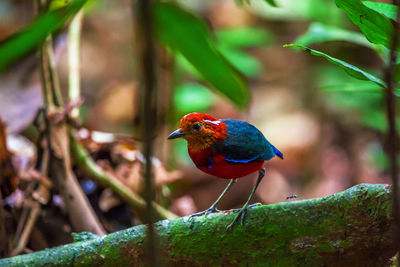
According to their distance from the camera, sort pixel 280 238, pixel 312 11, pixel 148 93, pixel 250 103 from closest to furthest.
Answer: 1. pixel 148 93
2. pixel 280 238
3. pixel 250 103
4. pixel 312 11

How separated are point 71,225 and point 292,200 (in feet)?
5.10

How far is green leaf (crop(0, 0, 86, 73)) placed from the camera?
1756 mm

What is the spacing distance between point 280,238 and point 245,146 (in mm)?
360

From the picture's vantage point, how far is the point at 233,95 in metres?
2.20

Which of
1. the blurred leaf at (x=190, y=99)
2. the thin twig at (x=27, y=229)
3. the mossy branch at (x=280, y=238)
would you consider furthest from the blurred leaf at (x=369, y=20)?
the blurred leaf at (x=190, y=99)

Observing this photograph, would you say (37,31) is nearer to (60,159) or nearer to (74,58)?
(60,159)

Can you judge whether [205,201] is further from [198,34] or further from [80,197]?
[198,34]

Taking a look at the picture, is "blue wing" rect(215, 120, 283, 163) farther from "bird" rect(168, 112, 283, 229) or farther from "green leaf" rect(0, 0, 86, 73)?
"green leaf" rect(0, 0, 86, 73)

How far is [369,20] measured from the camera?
139 centimetres

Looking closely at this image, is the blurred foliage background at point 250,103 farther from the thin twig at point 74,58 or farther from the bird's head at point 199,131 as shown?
the bird's head at point 199,131

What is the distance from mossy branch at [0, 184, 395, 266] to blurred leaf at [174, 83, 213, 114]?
260cm

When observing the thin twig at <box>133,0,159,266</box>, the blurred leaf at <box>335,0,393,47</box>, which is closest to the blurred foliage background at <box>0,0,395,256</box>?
the blurred leaf at <box>335,0,393,47</box>

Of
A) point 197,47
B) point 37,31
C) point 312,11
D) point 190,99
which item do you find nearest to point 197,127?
point 197,47

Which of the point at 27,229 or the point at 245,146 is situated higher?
the point at 245,146
